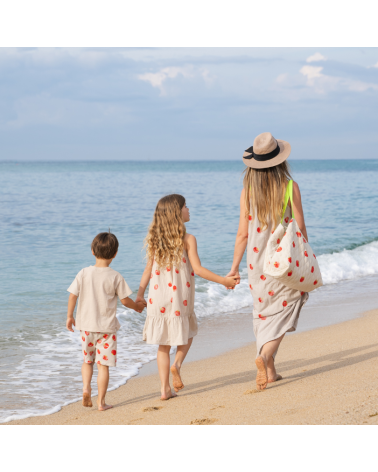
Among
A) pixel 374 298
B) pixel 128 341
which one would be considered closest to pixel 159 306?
pixel 128 341

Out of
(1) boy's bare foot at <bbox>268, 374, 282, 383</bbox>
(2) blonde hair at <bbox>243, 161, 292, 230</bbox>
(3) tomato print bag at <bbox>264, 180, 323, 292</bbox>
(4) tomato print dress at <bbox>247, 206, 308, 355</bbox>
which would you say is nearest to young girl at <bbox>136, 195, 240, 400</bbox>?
(4) tomato print dress at <bbox>247, 206, 308, 355</bbox>

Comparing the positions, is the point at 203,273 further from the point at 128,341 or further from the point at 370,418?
the point at 128,341

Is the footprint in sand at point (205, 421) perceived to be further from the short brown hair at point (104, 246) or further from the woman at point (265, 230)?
→ the short brown hair at point (104, 246)

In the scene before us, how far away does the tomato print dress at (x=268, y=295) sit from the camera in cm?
368

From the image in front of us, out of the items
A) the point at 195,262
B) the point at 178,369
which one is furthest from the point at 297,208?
the point at 178,369

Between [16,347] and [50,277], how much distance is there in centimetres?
401

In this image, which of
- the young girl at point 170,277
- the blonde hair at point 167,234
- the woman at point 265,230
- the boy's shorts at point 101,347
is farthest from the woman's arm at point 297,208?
the boy's shorts at point 101,347

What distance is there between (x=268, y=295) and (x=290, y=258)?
1.33 ft

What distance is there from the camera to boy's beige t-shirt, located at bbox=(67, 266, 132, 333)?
3664mm

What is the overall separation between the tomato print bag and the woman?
0.29 feet

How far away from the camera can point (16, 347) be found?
578cm

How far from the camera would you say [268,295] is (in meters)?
3.72

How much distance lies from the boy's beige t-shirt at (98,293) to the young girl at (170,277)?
224mm

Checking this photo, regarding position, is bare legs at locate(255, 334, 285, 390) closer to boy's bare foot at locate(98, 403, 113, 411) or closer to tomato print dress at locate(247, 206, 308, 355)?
tomato print dress at locate(247, 206, 308, 355)
